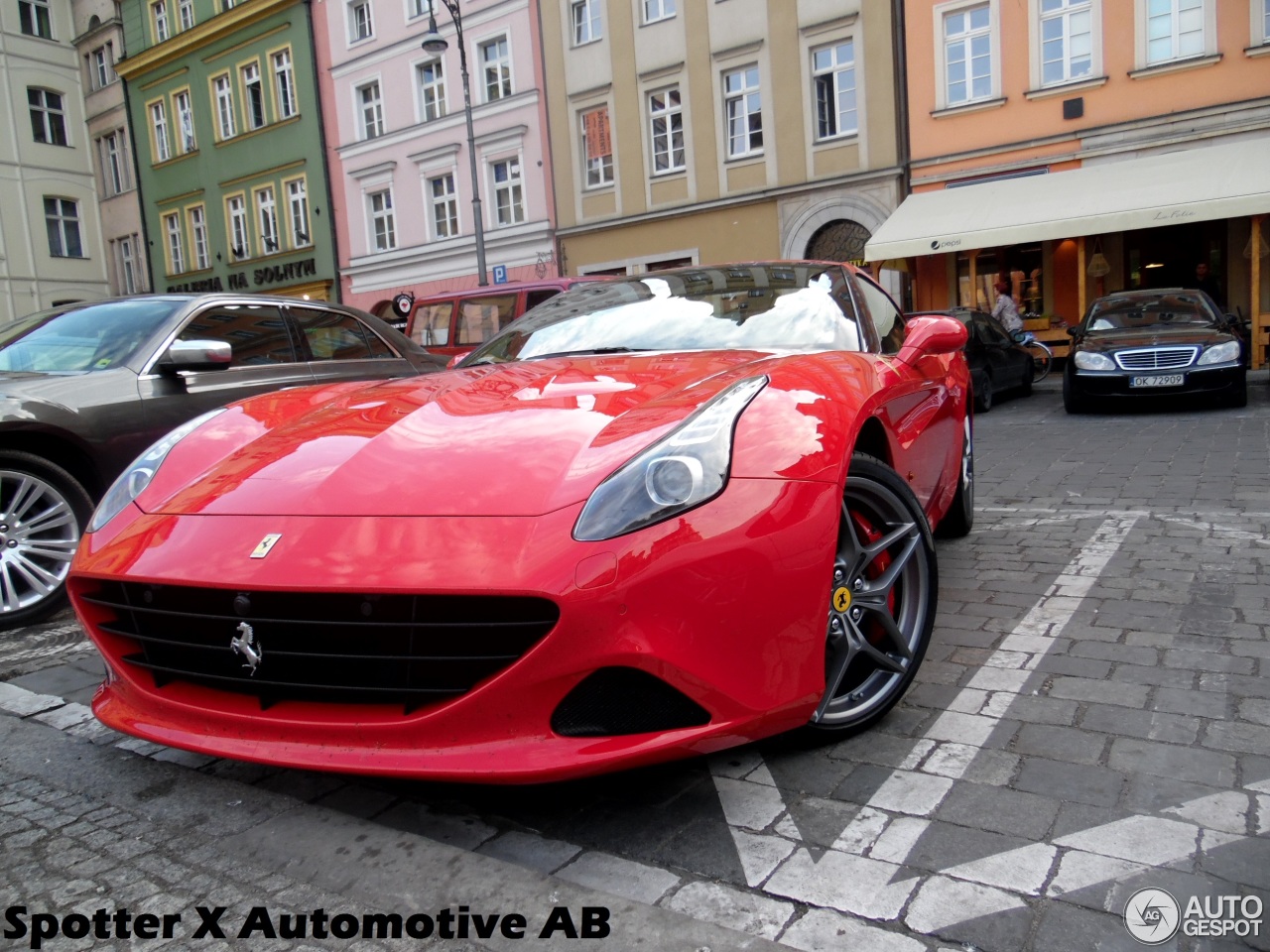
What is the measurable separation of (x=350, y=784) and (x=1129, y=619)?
2.67 m

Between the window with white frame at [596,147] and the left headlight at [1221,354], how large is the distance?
589 inches

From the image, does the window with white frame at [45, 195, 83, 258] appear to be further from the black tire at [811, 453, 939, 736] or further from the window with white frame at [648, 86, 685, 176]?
the black tire at [811, 453, 939, 736]

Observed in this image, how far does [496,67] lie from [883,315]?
22.8m

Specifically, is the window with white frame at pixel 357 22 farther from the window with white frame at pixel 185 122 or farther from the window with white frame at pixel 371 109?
the window with white frame at pixel 185 122

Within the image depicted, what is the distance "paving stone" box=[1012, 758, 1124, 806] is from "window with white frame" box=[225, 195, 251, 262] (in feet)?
104

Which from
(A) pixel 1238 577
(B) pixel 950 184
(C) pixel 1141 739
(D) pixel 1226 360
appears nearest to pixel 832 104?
(B) pixel 950 184

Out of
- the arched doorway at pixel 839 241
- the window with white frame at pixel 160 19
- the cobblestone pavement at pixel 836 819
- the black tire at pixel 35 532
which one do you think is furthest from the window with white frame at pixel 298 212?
the cobblestone pavement at pixel 836 819

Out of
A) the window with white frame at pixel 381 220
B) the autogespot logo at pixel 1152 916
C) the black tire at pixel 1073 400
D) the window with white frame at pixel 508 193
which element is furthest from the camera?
the window with white frame at pixel 381 220

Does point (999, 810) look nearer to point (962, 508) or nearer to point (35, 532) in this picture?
point (962, 508)

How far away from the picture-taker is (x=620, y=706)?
6.73ft

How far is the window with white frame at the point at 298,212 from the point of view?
2889cm

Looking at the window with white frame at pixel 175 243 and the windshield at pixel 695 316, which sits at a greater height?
the window with white frame at pixel 175 243

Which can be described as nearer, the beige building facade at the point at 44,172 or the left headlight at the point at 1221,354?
the left headlight at the point at 1221,354

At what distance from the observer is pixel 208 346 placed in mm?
4484
